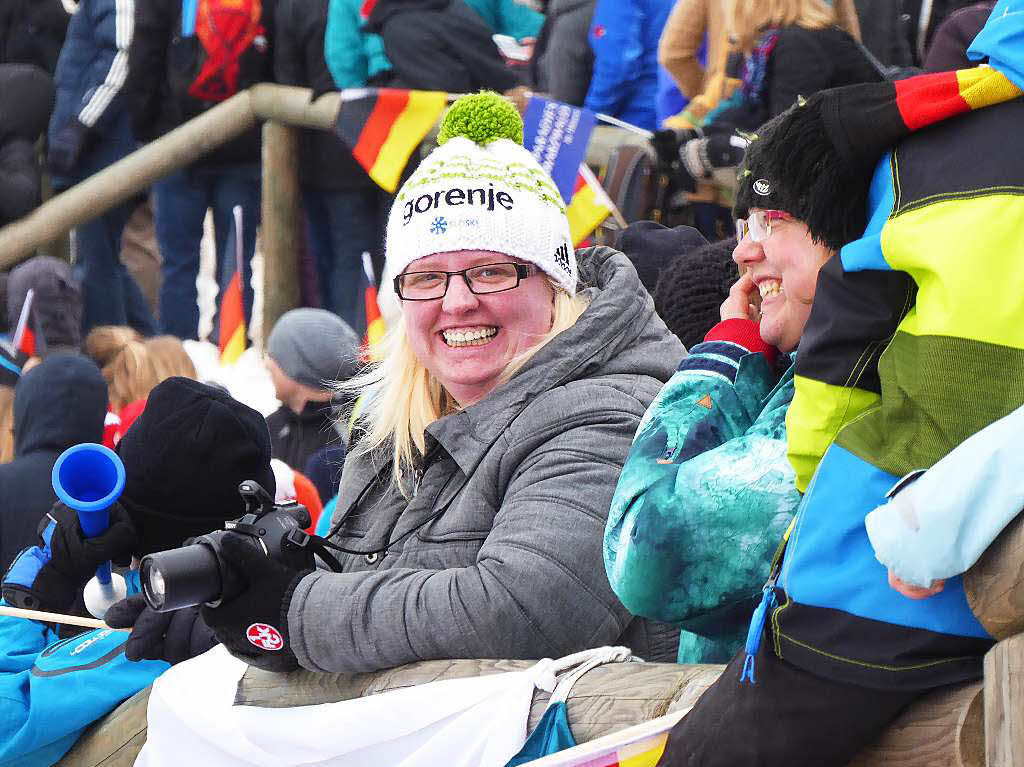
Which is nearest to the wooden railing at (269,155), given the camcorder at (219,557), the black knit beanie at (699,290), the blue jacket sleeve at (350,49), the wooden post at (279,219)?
the wooden post at (279,219)

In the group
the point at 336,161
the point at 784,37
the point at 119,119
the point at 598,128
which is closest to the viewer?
the point at 784,37

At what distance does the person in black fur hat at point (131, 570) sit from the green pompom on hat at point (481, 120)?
82cm

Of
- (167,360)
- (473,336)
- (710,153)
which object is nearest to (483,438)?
(473,336)

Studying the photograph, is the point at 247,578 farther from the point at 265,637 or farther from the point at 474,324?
the point at 474,324

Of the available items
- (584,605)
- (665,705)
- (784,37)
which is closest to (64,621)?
(584,605)

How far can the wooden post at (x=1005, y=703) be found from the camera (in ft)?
4.83

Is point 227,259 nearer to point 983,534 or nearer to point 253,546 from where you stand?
point 253,546

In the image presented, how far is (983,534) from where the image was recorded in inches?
58.9

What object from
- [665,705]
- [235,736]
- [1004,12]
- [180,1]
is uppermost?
[180,1]

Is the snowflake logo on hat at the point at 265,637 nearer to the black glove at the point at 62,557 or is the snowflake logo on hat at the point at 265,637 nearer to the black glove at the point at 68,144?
the black glove at the point at 62,557

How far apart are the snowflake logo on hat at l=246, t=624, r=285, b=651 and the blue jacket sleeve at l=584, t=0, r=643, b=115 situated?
4.47m

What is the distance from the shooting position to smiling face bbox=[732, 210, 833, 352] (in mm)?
2066

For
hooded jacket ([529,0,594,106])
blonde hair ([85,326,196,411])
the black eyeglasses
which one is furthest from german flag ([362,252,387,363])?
the black eyeglasses

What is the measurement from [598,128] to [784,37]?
1.28 m
